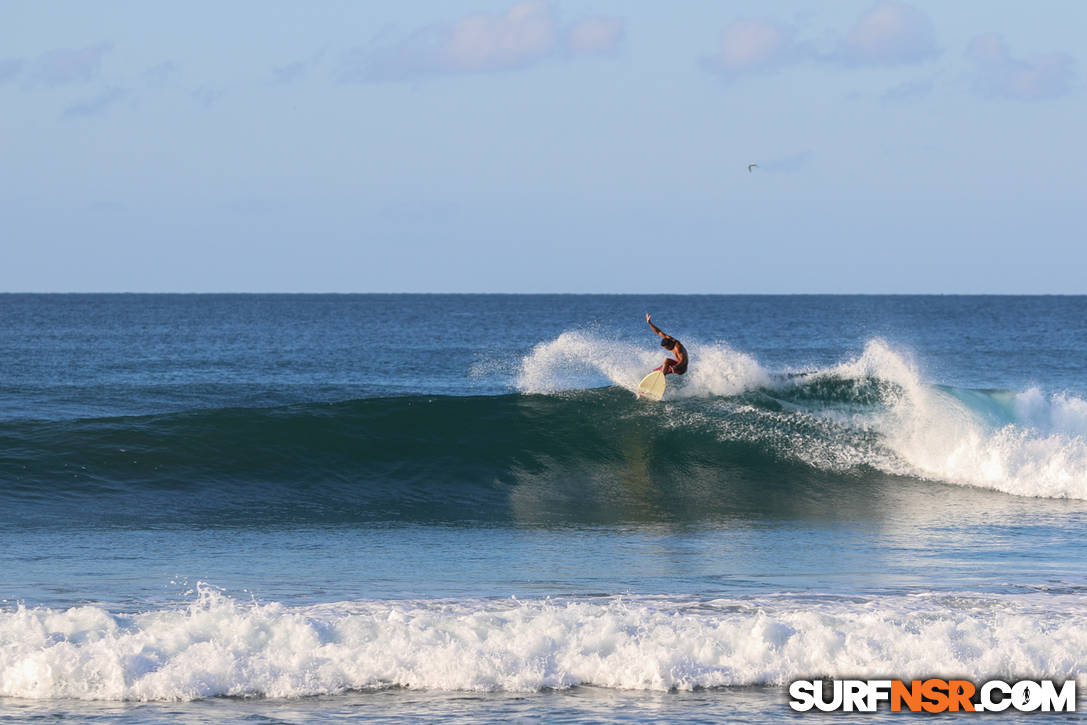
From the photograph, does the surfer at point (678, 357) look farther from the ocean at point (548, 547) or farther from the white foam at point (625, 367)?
the white foam at point (625, 367)

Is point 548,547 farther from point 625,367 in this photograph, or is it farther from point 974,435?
point 625,367

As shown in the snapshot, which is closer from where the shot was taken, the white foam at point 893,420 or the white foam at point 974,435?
the white foam at point 974,435

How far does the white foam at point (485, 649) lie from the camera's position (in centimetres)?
720

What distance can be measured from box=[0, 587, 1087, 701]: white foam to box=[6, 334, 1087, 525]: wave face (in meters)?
5.16

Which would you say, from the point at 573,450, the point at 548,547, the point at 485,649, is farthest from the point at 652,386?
the point at 485,649

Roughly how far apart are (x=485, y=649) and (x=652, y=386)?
40.2ft

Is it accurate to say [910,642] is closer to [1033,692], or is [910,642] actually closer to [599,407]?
[1033,692]

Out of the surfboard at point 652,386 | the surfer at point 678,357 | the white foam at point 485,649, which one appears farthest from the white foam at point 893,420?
the white foam at point 485,649

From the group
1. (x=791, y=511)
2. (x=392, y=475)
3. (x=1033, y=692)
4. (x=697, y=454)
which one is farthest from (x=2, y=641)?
(x=697, y=454)

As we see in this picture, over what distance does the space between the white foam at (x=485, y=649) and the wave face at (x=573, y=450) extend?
5.16 m

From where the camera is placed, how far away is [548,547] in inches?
459

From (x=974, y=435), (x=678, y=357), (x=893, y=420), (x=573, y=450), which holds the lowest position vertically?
(x=573, y=450)

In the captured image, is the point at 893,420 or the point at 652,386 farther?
the point at 652,386

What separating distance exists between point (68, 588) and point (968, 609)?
695 centimetres
